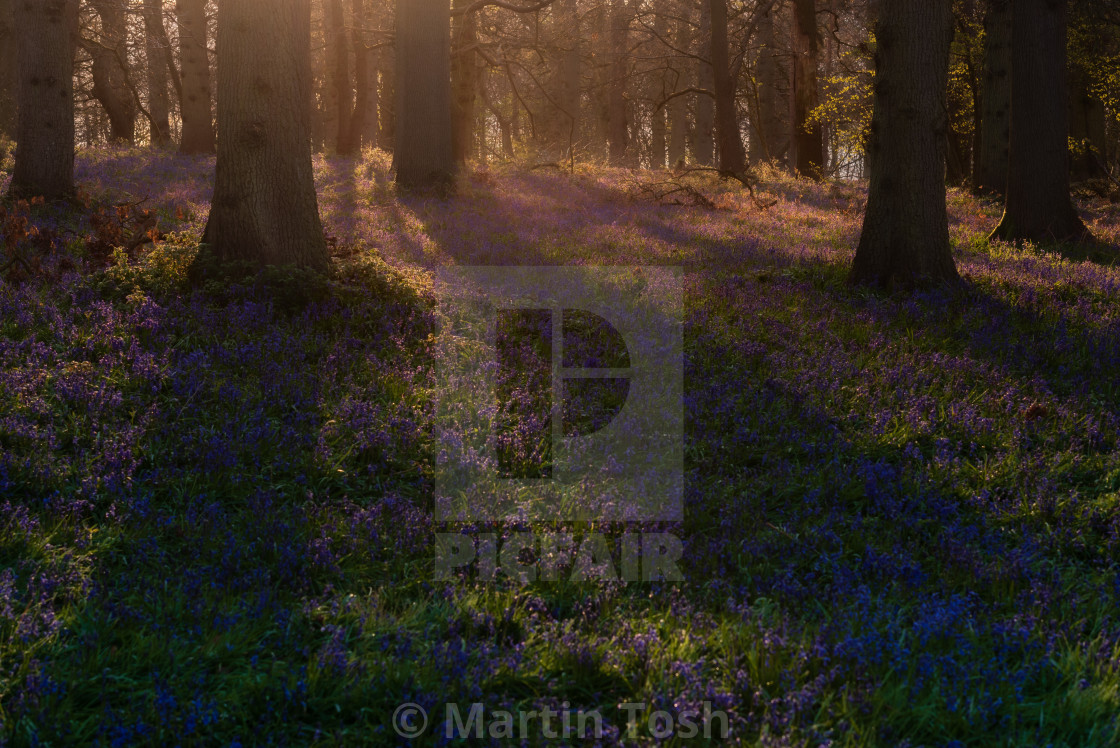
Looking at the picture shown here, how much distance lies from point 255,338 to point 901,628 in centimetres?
499

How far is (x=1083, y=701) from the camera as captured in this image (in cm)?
271

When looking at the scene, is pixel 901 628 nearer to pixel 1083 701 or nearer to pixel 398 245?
pixel 1083 701

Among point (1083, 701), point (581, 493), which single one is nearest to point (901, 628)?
point (1083, 701)

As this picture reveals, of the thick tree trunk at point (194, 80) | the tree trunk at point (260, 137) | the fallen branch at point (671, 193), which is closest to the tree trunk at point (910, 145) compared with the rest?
the tree trunk at point (260, 137)

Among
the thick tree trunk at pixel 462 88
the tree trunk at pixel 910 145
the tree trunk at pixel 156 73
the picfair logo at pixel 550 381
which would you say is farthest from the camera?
the tree trunk at pixel 156 73

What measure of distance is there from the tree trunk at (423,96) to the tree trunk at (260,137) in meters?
8.97

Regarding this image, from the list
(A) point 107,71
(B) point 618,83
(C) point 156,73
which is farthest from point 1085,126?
(C) point 156,73

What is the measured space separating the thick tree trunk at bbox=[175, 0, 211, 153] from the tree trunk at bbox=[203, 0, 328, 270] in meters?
16.5

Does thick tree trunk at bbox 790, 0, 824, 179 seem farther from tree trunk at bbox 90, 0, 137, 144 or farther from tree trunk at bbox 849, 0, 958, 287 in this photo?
tree trunk at bbox 90, 0, 137, 144

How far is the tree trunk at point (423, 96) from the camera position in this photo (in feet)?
53.3

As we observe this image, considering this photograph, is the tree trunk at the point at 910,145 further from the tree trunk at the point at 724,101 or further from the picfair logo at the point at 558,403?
the tree trunk at the point at 724,101

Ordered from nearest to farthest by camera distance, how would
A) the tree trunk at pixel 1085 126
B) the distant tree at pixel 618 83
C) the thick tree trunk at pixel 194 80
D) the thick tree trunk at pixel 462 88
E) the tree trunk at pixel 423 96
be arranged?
the tree trunk at pixel 423 96
the thick tree trunk at pixel 462 88
the thick tree trunk at pixel 194 80
the tree trunk at pixel 1085 126
the distant tree at pixel 618 83

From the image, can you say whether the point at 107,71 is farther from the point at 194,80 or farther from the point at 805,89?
the point at 805,89

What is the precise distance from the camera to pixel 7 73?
24.8 m
